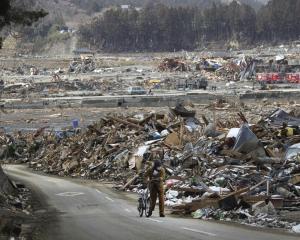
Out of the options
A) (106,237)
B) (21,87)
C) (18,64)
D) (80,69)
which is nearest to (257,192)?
(106,237)

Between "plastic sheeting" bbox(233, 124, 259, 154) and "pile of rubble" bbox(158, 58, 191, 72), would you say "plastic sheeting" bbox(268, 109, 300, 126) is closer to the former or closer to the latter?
"plastic sheeting" bbox(233, 124, 259, 154)

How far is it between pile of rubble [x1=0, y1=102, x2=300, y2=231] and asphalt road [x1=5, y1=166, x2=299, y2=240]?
1.42 m

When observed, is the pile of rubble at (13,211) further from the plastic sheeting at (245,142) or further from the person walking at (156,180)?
the plastic sheeting at (245,142)

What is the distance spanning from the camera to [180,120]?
119 ft

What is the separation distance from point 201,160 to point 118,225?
10092 mm

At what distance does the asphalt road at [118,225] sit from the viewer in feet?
46.7

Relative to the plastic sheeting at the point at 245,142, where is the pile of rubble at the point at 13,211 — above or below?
below

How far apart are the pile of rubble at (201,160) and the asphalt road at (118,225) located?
4.65 ft

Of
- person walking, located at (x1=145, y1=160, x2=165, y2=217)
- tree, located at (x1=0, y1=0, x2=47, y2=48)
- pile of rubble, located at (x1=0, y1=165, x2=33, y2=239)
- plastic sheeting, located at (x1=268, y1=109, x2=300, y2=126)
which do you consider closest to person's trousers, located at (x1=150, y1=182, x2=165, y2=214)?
person walking, located at (x1=145, y1=160, x2=165, y2=217)

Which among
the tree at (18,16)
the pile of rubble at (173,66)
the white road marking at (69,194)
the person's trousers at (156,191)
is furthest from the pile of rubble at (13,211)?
the pile of rubble at (173,66)

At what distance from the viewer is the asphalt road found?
14.2 m

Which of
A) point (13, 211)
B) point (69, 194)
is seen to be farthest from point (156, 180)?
point (69, 194)

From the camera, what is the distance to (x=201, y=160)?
2639 cm

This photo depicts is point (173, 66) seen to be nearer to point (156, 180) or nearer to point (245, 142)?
point (245, 142)
